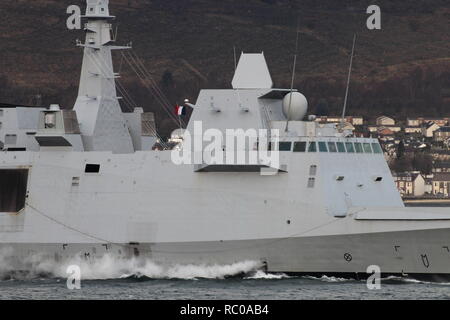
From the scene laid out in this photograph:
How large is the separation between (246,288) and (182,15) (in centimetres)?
5432

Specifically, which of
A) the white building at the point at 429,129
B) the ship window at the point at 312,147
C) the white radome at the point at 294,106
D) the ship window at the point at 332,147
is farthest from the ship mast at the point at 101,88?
the white building at the point at 429,129

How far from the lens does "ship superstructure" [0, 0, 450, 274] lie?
3747 centimetres

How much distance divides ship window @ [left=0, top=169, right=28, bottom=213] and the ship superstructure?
0.10 ft

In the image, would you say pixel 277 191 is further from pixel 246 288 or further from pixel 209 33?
pixel 209 33

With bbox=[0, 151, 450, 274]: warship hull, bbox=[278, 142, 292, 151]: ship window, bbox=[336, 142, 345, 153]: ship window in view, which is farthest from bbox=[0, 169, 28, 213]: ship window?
bbox=[336, 142, 345, 153]: ship window

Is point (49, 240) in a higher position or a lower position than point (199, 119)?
lower

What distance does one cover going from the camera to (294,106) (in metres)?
39.3

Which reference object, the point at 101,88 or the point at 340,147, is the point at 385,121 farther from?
the point at 340,147

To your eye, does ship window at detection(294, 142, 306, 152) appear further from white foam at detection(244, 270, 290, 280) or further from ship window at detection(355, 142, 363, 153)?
white foam at detection(244, 270, 290, 280)

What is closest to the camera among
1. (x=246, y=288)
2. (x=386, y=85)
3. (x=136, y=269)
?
(x=246, y=288)

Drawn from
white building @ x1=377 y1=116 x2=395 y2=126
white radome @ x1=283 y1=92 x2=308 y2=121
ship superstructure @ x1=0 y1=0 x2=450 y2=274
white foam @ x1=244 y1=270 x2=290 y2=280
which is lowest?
white foam @ x1=244 y1=270 x2=290 y2=280

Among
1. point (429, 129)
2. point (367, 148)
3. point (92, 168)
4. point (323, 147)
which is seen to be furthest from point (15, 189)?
point (429, 129)

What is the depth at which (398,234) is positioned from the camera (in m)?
37.1
